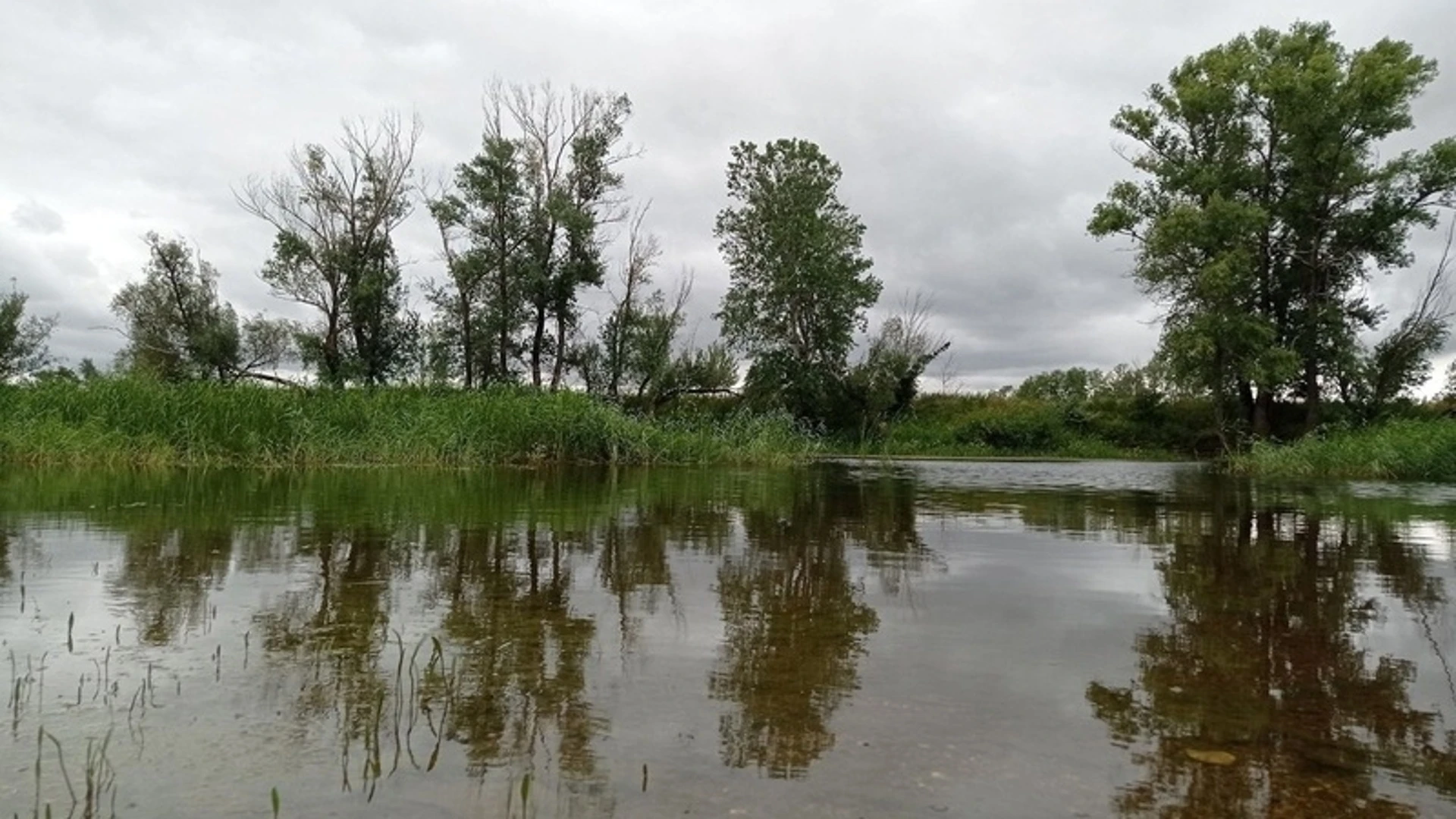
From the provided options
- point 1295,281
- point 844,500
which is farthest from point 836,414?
point 844,500

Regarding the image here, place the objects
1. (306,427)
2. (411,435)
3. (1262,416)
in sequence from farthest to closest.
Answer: (1262,416)
(411,435)
(306,427)

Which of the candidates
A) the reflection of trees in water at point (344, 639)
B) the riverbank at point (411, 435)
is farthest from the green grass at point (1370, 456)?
the reflection of trees in water at point (344, 639)

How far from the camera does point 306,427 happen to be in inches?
628

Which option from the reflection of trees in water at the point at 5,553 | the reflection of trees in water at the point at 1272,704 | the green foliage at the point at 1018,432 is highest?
the green foliage at the point at 1018,432

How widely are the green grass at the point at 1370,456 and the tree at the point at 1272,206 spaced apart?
3.55 meters

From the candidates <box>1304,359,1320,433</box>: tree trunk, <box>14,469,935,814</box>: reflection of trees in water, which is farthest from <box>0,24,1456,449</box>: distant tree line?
<box>14,469,935,814</box>: reflection of trees in water

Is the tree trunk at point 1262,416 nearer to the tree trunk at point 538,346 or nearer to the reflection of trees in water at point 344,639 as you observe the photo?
the tree trunk at point 538,346

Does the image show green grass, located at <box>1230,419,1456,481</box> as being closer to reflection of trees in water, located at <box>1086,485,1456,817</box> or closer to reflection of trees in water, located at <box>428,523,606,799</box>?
reflection of trees in water, located at <box>1086,485,1456,817</box>

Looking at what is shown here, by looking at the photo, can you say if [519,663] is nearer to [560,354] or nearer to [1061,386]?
[560,354]

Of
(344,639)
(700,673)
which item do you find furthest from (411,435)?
(700,673)

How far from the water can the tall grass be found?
25.7 feet

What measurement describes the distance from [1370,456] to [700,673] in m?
23.2

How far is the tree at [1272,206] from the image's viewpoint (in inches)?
1073

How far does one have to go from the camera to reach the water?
2449mm
